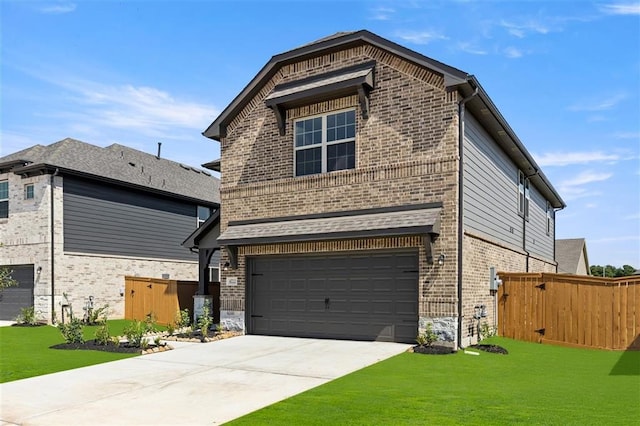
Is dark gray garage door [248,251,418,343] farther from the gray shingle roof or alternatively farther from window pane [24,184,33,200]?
window pane [24,184,33,200]

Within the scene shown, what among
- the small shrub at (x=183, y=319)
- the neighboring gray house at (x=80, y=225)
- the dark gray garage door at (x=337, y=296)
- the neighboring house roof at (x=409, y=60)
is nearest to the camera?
the neighboring house roof at (x=409, y=60)

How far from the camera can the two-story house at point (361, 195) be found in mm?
12914

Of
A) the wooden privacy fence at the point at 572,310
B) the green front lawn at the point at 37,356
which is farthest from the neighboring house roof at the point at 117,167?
the wooden privacy fence at the point at 572,310

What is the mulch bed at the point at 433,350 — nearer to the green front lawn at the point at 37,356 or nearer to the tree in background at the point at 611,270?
the green front lawn at the point at 37,356

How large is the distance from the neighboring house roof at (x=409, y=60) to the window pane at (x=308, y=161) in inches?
111

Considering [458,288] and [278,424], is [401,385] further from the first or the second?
[458,288]

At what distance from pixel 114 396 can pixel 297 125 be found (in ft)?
32.0

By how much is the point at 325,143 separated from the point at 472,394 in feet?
29.6

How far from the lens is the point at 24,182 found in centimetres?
2206

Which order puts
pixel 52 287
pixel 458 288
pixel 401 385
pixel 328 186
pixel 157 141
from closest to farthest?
1. pixel 401 385
2. pixel 458 288
3. pixel 328 186
4. pixel 52 287
5. pixel 157 141

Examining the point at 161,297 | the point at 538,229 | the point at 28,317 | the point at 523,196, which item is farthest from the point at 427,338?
the point at 28,317

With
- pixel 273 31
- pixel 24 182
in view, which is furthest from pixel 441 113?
pixel 24 182

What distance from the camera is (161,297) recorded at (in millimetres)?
20547

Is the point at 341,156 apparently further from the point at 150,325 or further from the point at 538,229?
the point at 538,229
